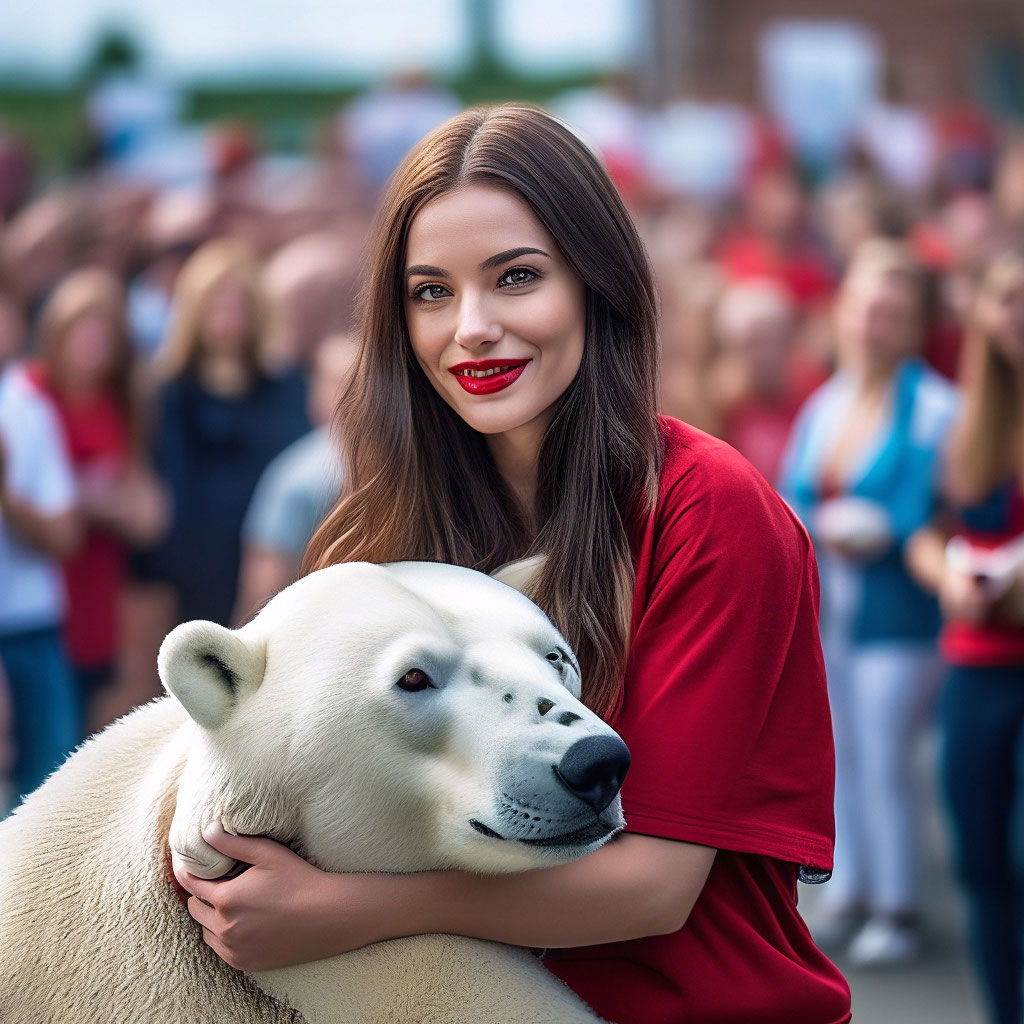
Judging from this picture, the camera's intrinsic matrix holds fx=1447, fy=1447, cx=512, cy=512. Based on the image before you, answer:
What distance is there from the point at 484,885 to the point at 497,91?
14.1 m

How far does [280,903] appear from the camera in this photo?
4.82 ft

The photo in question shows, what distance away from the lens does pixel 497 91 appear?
14805 millimetres

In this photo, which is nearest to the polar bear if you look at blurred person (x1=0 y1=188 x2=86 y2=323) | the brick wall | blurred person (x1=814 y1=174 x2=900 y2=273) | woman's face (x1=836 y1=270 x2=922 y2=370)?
woman's face (x1=836 y1=270 x2=922 y2=370)

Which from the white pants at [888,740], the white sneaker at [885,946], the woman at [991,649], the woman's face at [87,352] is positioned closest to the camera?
the woman at [991,649]

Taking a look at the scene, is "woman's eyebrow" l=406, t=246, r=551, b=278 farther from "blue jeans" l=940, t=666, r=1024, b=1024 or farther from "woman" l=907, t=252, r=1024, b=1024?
"blue jeans" l=940, t=666, r=1024, b=1024

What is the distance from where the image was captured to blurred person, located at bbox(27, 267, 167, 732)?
4.96 meters

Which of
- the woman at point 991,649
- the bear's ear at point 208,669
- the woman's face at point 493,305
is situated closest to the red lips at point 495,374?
the woman's face at point 493,305

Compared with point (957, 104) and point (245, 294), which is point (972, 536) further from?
point (957, 104)

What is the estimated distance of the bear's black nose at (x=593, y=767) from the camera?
55.0 inches

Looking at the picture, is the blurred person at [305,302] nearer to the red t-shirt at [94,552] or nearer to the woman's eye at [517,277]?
the red t-shirt at [94,552]

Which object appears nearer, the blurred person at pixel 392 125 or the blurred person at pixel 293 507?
the blurred person at pixel 293 507

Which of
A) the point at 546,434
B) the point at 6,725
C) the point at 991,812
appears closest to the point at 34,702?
the point at 6,725

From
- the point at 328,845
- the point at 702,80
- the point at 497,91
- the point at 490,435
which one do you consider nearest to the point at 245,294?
the point at 490,435

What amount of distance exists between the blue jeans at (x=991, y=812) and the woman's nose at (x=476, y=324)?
7.65 feet
